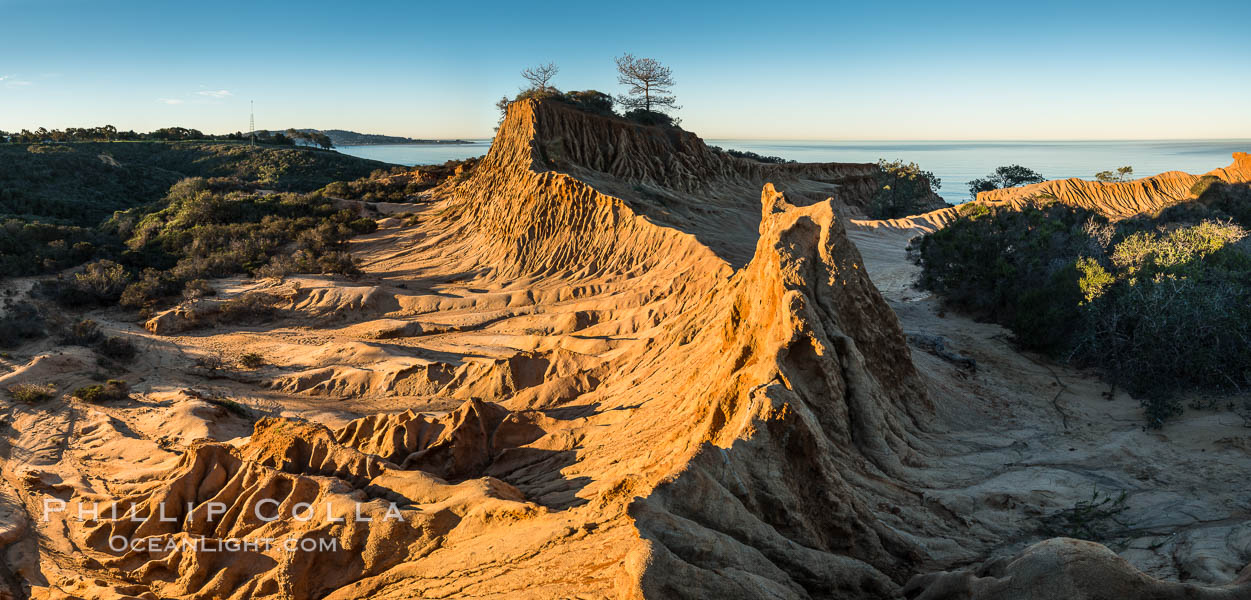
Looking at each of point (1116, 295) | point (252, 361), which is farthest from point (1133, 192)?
point (252, 361)

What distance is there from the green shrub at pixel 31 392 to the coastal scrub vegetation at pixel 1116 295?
20840 millimetres

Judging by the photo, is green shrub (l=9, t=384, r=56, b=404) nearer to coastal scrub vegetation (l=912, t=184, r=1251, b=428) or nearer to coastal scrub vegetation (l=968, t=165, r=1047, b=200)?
coastal scrub vegetation (l=912, t=184, r=1251, b=428)

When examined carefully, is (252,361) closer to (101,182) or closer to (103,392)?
(103,392)

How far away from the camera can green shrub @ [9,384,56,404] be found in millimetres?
12516

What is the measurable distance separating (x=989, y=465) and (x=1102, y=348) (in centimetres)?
690

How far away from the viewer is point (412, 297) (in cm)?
1931

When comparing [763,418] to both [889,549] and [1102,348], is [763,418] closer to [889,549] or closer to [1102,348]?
[889,549]

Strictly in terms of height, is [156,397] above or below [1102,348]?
below

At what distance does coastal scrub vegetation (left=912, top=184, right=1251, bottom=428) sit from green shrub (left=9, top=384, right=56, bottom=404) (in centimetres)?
2084

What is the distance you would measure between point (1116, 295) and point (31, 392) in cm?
2317

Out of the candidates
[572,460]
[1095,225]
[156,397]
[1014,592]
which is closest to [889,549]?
[1014,592]

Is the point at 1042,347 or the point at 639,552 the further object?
the point at 1042,347

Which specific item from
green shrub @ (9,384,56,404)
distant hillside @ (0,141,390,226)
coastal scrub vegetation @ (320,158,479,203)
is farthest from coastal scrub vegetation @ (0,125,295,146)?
green shrub @ (9,384,56,404)

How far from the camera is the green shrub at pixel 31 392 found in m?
12.5
